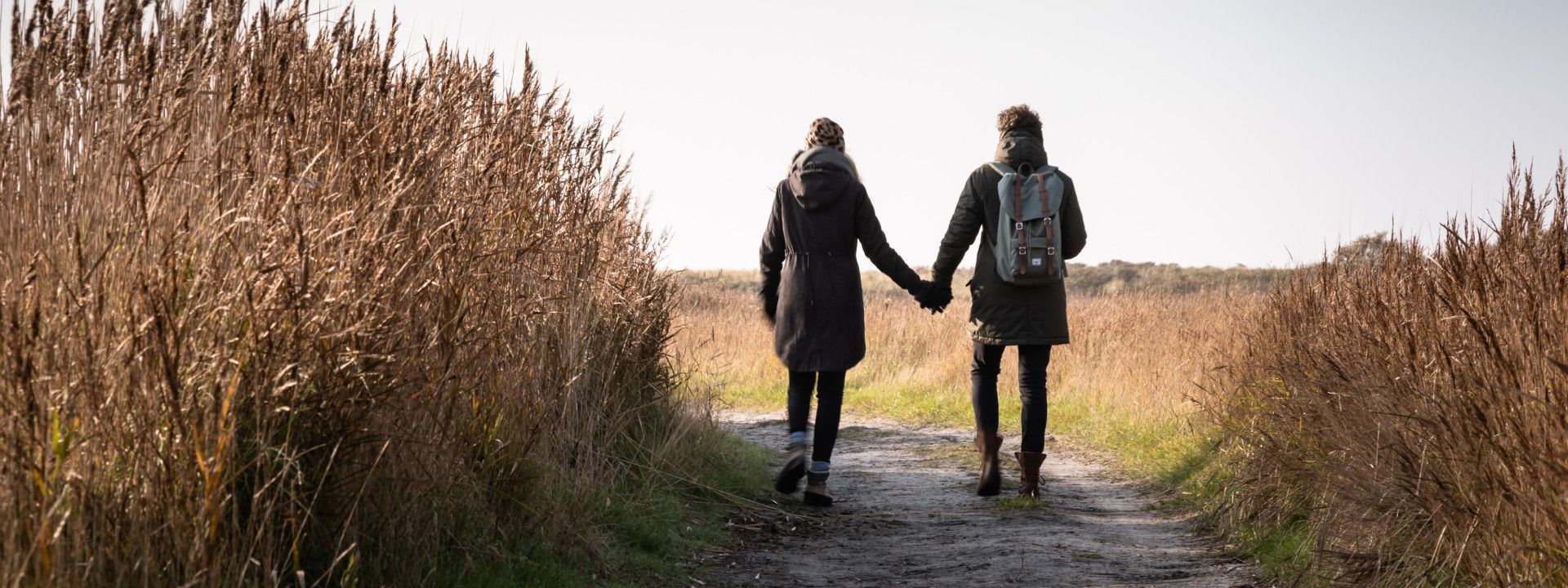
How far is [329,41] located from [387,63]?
372 millimetres

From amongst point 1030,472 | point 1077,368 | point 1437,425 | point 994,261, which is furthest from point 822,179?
point 1077,368

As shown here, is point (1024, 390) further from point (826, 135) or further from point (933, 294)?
point (826, 135)

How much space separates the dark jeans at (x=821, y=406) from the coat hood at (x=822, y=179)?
943 millimetres

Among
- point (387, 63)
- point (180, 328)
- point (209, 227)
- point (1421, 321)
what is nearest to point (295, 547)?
point (180, 328)

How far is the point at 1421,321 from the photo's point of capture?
4930 millimetres

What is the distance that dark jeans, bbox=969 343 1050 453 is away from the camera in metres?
6.61

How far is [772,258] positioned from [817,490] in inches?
52.0

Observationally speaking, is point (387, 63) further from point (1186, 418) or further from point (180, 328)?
point (1186, 418)

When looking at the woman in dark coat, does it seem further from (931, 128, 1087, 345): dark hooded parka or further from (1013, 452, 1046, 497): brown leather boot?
(1013, 452, 1046, 497): brown leather boot

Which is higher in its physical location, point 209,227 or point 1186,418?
point 209,227

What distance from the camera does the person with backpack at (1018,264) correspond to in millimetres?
6398

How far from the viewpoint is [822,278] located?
6477mm

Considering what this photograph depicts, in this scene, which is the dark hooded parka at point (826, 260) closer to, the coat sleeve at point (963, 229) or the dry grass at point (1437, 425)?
the coat sleeve at point (963, 229)

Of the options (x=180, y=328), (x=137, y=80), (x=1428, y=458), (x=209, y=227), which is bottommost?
(x=1428, y=458)
